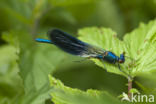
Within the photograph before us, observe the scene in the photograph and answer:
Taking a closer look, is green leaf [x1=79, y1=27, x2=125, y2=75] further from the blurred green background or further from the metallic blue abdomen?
the blurred green background

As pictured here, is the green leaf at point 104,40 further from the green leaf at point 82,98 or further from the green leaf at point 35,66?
the green leaf at point 82,98

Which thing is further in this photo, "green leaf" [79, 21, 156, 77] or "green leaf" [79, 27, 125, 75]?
"green leaf" [79, 27, 125, 75]

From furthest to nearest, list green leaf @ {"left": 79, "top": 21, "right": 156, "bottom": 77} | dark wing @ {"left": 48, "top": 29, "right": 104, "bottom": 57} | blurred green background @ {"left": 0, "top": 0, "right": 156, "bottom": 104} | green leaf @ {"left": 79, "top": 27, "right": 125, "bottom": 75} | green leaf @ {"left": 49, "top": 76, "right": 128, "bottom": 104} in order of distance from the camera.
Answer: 1. blurred green background @ {"left": 0, "top": 0, "right": 156, "bottom": 104}
2. dark wing @ {"left": 48, "top": 29, "right": 104, "bottom": 57}
3. green leaf @ {"left": 79, "top": 27, "right": 125, "bottom": 75}
4. green leaf @ {"left": 79, "top": 21, "right": 156, "bottom": 77}
5. green leaf @ {"left": 49, "top": 76, "right": 128, "bottom": 104}

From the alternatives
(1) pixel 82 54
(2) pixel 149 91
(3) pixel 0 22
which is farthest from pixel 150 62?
(3) pixel 0 22

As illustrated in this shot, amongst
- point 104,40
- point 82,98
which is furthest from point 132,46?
point 82,98

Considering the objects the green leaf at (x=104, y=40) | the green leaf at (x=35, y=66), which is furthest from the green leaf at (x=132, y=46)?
the green leaf at (x=35, y=66)

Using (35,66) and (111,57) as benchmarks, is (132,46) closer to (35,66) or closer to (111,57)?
(111,57)

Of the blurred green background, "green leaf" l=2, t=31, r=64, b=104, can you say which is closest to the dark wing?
"green leaf" l=2, t=31, r=64, b=104

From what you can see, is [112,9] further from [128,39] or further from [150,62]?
[150,62]
